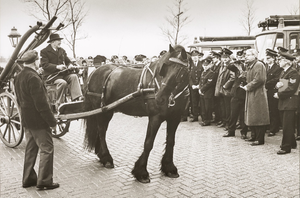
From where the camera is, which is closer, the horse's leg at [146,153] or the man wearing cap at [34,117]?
the man wearing cap at [34,117]

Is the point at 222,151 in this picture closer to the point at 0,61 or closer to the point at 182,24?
the point at 182,24

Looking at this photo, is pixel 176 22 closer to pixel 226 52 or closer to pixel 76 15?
pixel 76 15

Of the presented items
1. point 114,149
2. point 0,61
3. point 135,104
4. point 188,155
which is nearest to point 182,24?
point 135,104

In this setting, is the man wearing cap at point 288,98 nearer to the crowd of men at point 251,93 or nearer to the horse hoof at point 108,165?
the crowd of men at point 251,93

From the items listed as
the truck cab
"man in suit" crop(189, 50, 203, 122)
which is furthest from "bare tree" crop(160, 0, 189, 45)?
the truck cab

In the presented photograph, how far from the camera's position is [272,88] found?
337 inches

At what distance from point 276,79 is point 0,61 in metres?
6.70

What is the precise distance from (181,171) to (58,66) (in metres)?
3.35

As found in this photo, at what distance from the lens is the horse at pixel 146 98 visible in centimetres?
482

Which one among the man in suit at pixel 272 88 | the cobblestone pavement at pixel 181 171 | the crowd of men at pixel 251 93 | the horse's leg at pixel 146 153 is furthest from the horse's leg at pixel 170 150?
the man in suit at pixel 272 88

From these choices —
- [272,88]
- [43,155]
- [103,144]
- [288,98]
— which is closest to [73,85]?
[103,144]

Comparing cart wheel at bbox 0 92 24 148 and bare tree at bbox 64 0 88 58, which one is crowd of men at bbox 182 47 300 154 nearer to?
bare tree at bbox 64 0 88 58

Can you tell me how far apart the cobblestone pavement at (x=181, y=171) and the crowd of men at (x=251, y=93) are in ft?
1.58

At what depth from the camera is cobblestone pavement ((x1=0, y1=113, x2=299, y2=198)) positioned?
4.72m
